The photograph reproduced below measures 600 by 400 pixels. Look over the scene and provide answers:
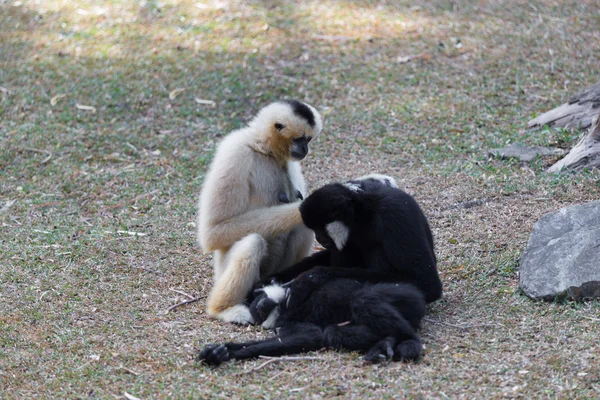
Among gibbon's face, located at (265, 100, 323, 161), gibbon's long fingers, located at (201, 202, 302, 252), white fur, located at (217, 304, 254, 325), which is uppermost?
gibbon's face, located at (265, 100, 323, 161)

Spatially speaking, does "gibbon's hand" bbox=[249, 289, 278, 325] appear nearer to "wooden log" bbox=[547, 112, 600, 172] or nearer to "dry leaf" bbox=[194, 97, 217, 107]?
"wooden log" bbox=[547, 112, 600, 172]

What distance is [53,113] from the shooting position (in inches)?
383

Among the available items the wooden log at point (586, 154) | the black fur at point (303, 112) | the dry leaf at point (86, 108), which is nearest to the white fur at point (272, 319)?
the black fur at point (303, 112)

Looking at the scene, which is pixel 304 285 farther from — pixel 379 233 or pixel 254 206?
pixel 254 206

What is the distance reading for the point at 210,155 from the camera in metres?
8.78

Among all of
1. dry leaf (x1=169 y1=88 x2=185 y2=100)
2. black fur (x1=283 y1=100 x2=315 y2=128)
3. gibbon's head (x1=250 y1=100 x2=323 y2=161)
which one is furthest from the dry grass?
black fur (x1=283 y1=100 x2=315 y2=128)

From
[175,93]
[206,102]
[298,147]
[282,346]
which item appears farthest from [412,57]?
[282,346]

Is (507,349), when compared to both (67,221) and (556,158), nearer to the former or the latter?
(556,158)

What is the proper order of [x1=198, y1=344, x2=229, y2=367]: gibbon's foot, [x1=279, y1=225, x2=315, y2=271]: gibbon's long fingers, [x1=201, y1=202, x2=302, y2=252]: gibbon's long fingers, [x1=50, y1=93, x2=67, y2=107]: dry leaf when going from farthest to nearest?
[x1=50, y1=93, x2=67, y2=107]: dry leaf → [x1=279, y1=225, x2=315, y2=271]: gibbon's long fingers → [x1=201, y1=202, x2=302, y2=252]: gibbon's long fingers → [x1=198, y1=344, x2=229, y2=367]: gibbon's foot

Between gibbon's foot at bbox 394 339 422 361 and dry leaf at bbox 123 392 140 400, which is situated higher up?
gibbon's foot at bbox 394 339 422 361

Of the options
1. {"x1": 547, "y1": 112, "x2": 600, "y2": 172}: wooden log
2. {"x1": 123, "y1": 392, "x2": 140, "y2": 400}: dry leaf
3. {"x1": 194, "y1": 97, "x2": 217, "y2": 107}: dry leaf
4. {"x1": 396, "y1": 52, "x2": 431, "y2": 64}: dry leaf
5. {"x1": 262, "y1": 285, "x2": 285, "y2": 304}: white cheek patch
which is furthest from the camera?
{"x1": 396, "y1": 52, "x2": 431, "y2": 64}: dry leaf

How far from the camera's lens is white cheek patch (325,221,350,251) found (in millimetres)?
4954

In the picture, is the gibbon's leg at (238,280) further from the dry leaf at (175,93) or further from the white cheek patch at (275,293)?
the dry leaf at (175,93)

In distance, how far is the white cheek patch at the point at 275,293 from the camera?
4.96 meters
